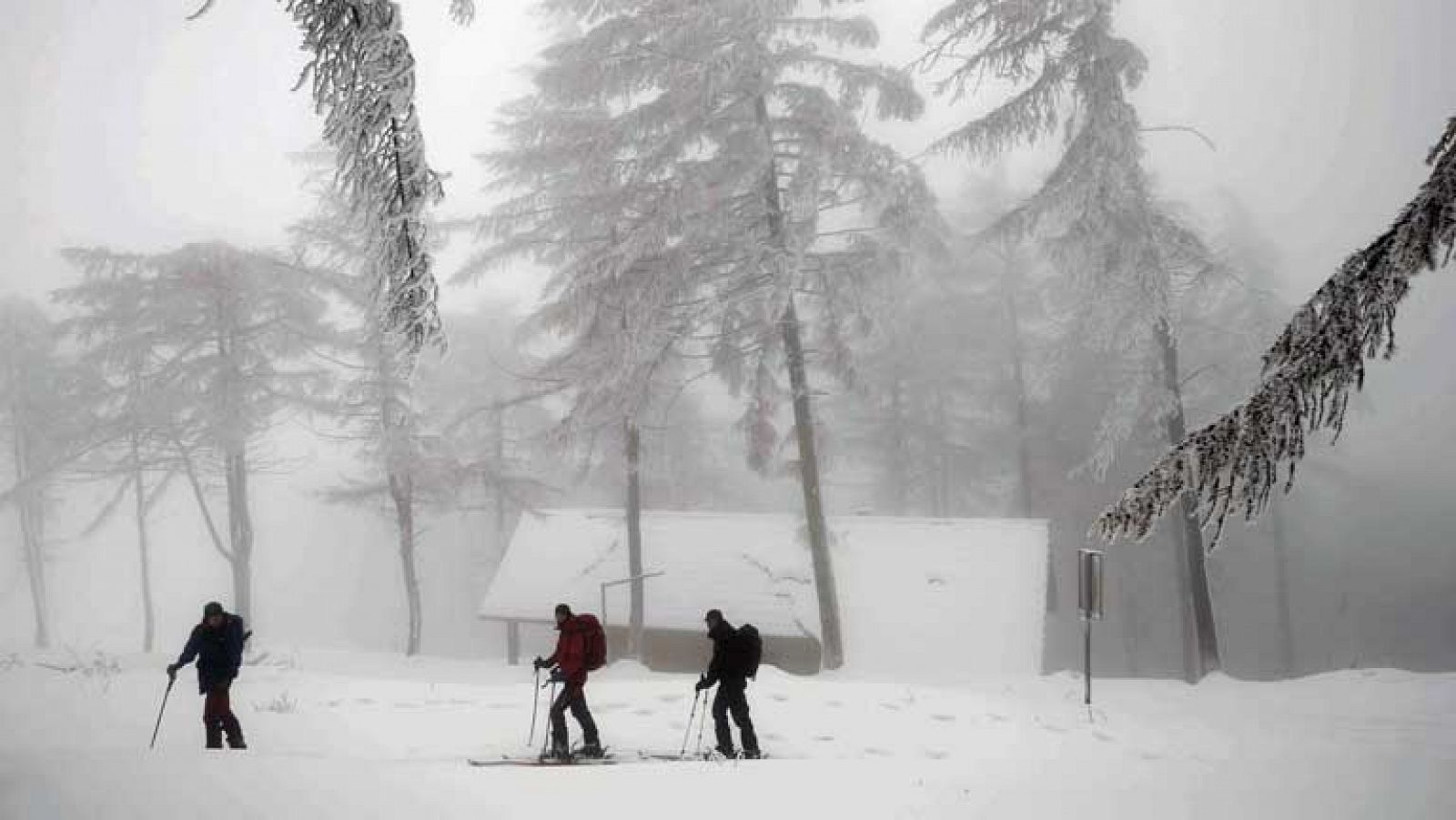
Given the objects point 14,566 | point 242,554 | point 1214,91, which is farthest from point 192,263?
point 1214,91

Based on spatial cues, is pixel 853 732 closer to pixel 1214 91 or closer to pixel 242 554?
pixel 242 554

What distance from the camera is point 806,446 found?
1391cm

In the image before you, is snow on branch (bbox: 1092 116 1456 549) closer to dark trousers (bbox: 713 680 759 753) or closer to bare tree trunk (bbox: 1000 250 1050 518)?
dark trousers (bbox: 713 680 759 753)

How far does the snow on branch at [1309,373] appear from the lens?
3475 mm

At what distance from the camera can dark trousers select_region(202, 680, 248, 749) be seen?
307 inches

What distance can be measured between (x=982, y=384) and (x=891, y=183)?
19894mm

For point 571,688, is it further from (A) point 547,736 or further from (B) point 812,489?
(B) point 812,489

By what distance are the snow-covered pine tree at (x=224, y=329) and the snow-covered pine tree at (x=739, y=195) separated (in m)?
8.99

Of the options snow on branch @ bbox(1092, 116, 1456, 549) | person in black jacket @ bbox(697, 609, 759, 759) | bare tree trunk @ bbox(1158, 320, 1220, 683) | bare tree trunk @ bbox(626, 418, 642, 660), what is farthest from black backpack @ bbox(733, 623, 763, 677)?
bare tree trunk @ bbox(1158, 320, 1220, 683)

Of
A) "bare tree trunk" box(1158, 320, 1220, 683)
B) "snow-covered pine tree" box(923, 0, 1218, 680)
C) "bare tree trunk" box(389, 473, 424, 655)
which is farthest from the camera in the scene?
"bare tree trunk" box(389, 473, 424, 655)

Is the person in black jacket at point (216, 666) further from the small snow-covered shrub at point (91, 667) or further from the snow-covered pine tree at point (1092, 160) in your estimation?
the snow-covered pine tree at point (1092, 160)

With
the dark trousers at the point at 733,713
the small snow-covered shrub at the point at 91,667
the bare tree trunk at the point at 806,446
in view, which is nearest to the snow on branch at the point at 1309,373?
the dark trousers at the point at 733,713

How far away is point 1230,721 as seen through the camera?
1062cm

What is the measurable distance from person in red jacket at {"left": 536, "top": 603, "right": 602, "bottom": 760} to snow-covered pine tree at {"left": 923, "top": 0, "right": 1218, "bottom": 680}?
9.78m
